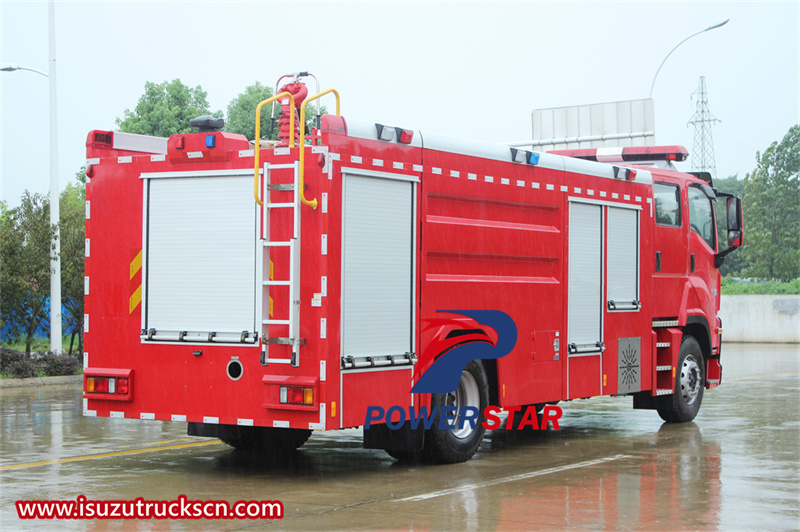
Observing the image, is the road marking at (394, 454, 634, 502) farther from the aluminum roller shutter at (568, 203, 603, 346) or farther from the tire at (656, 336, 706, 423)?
the tire at (656, 336, 706, 423)

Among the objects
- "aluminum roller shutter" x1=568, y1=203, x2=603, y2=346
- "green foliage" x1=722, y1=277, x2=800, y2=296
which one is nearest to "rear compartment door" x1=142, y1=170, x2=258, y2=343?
"aluminum roller shutter" x1=568, y1=203, x2=603, y2=346

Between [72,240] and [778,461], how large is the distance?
53.0ft

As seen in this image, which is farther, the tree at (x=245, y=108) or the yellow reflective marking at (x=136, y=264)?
the tree at (x=245, y=108)

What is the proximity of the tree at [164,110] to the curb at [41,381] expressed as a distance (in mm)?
29322

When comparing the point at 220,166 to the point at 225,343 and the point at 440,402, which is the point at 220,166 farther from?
the point at 440,402

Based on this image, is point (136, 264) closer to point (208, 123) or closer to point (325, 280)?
point (208, 123)

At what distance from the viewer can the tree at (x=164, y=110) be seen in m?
49.4

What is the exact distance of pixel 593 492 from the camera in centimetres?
898

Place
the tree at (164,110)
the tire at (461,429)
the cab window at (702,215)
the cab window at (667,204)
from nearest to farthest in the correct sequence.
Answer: the tire at (461,429) → the cab window at (667,204) → the cab window at (702,215) → the tree at (164,110)

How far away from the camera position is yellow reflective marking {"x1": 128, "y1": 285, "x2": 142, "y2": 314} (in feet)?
32.5

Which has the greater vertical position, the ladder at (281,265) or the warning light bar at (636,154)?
the warning light bar at (636,154)

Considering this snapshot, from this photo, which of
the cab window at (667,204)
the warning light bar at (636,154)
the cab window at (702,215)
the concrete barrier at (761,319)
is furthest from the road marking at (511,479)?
the concrete barrier at (761,319)

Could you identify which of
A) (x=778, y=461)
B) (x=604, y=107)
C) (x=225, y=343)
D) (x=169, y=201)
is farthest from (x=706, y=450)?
(x=604, y=107)

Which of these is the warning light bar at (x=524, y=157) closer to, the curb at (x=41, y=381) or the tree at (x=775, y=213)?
the curb at (x=41, y=381)
